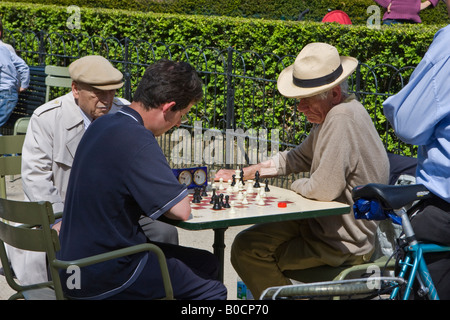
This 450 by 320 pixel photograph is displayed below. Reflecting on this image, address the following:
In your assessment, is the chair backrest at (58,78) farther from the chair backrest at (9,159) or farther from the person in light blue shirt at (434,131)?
the person in light blue shirt at (434,131)

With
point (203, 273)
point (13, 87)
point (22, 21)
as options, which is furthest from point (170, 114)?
point (22, 21)

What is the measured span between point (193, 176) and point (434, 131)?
1.45 m

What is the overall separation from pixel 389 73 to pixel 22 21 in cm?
705

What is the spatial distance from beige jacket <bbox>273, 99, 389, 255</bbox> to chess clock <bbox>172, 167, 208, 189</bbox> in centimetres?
57

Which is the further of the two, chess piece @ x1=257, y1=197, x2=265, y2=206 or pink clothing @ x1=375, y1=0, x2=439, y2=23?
pink clothing @ x1=375, y1=0, x2=439, y2=23

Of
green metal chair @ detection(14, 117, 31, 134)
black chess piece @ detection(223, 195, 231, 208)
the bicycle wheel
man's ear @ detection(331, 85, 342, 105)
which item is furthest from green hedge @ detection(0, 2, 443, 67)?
the bicycle wheel

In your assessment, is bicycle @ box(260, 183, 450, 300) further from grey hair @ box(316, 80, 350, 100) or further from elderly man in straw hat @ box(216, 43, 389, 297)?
grey hair @ box(316, 80, 350, 100)

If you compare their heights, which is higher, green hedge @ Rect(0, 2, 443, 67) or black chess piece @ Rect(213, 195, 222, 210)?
green hedge @ Rect(0, 2, 443, 67)

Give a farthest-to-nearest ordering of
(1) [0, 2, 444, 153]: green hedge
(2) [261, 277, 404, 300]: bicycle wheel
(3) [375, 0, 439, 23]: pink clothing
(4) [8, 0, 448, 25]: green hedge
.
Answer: (4) [8, 0, 448, 25]: green hedge < (3) [375, 0, 439, 23]: pink clothing < (1) [0, 2, 444, 153]: green hedge < (2) [261, 277, 404, 300]: bicycle wheel

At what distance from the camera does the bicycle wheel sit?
2.69 meters

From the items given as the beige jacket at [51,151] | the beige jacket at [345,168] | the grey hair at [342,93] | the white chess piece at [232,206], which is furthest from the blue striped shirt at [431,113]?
the beige jacket at [51,151]

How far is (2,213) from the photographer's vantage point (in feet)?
11.3

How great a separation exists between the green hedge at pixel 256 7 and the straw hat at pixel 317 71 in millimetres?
15314
